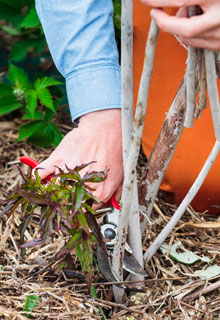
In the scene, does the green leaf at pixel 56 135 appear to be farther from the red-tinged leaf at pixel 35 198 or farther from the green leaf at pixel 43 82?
the red-tinged leaf at pixel 35 198

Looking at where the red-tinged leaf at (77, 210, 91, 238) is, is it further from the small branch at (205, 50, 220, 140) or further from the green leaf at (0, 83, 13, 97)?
the green leaf at (0, 83, 13, 97)

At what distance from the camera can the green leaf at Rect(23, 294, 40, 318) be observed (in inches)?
38.4

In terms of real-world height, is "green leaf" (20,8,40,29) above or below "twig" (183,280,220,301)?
above

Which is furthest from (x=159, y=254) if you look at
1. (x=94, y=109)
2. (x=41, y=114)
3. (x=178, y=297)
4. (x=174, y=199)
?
(x=41, y=114)

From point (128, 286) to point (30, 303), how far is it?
0.22m

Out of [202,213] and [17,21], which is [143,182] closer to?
[202,213]

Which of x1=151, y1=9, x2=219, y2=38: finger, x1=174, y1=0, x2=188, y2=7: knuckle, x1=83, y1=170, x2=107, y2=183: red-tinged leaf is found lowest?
x1=83, y1=170, x2=107, y2=183: red-tinged leaf

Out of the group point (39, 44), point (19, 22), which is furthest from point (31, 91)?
point (19, 22)

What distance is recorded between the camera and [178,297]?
1057 mm

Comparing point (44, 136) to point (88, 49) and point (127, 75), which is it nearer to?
point (88, 49)

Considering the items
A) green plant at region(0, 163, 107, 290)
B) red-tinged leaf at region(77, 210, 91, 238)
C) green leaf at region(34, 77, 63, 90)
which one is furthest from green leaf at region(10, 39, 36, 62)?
red-tinged leaf at region(77, 210, 91, 238)

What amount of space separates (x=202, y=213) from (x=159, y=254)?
0.75 ft

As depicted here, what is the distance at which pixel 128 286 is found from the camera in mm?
1023

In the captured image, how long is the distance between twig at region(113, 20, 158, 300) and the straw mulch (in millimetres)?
98
